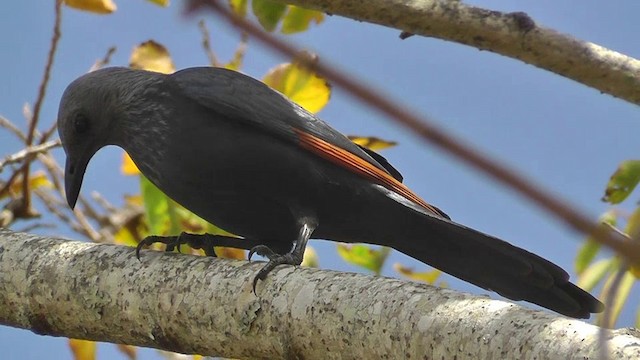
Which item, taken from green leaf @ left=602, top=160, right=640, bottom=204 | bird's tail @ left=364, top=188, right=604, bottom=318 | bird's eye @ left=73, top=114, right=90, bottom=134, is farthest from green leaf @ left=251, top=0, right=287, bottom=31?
green leaf @ left=602, top=160, right=640, bottom=204

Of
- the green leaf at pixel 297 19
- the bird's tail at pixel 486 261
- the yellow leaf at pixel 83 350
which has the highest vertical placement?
the green leaf at pixel 297 19

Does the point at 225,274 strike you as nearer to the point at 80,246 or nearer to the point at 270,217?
the point at 80,246

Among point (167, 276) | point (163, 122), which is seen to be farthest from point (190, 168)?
point (167, 276)

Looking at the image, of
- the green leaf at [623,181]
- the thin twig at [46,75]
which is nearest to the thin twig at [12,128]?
the thin twig at [46,75]

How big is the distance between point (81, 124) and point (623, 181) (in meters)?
2.21

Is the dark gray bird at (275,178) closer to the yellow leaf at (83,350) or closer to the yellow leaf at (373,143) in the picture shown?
the yellow leaf at (373,143)

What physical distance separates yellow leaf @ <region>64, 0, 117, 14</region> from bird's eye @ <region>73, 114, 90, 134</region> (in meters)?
0.46

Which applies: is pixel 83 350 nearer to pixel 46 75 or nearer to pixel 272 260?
pixel 46 75

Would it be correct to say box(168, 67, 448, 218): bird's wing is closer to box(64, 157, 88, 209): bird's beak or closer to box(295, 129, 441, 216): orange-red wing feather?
box(295, 129, 441, 216): orange-red wing feather

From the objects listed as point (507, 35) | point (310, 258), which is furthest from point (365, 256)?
point (507, 35)

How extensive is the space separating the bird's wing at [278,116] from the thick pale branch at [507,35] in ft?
1.98

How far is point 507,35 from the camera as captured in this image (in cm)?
280

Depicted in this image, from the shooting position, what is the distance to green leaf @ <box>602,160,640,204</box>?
2629 mm

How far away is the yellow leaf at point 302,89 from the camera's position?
3.58 m
